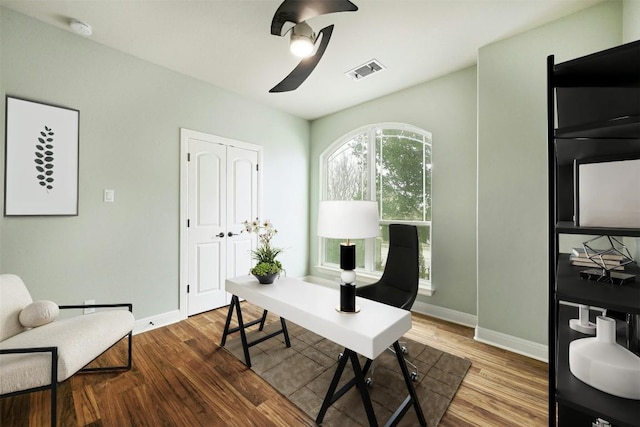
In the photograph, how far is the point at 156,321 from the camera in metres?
2.94

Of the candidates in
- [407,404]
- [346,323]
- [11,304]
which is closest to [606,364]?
[346,323]

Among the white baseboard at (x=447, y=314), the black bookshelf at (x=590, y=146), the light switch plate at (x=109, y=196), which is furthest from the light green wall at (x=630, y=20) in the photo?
the light switch plate at (x=109, y=196)

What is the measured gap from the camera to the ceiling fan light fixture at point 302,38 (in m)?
1.76

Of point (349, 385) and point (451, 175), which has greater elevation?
point (451, 175)

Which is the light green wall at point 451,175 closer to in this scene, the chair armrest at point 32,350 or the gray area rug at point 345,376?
the gray area rug at point 345,376

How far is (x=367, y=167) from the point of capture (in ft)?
13.0

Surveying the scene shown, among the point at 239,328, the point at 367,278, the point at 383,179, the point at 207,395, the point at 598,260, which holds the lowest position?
the point at 207,395

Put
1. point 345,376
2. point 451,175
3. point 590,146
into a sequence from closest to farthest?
point 590,146 → point 345,376 → point 451,175

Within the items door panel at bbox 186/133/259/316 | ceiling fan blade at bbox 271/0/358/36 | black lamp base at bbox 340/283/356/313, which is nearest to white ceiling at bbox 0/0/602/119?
ceiling fan blade at bbox 271/0/358/36

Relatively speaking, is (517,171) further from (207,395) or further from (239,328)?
(207,395)

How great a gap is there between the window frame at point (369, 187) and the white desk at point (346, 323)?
1751mm

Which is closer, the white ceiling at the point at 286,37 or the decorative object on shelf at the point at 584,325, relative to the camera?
the decorative object on shelf at the point at 584,325

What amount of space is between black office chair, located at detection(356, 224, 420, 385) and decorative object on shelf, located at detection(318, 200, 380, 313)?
95 centimetres

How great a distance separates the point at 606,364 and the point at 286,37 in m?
2.90
